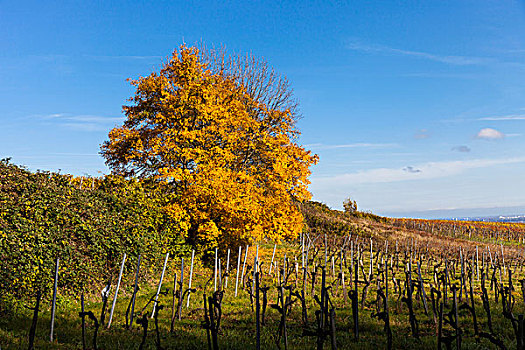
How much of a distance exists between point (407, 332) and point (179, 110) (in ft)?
46.4

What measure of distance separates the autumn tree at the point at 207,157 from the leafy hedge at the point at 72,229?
1318 millimetres

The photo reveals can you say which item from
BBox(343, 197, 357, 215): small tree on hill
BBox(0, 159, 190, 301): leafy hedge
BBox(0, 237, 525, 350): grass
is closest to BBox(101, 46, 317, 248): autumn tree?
BBox(0, 159, 190, 301): leafy hedge

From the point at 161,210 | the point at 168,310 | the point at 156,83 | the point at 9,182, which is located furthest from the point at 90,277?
the point at 156,83

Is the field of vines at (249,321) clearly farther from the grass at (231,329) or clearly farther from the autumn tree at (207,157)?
the autumn tree at (207,157)

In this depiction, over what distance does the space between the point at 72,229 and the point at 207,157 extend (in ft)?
24.7

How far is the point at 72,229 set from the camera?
1294cm

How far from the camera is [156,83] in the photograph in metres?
19.9

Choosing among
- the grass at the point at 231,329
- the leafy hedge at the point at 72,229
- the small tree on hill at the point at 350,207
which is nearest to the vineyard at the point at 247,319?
the grass at the point at 231,329

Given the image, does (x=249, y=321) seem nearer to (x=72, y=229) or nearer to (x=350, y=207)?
(x=72, y=229)

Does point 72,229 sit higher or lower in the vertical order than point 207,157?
lower

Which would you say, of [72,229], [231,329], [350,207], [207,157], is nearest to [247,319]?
[231,329]

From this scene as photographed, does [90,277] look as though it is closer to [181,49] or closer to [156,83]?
[156,83]

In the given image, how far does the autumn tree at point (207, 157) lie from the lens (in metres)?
18.0

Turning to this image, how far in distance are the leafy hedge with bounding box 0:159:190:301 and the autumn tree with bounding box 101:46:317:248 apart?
132 cm
